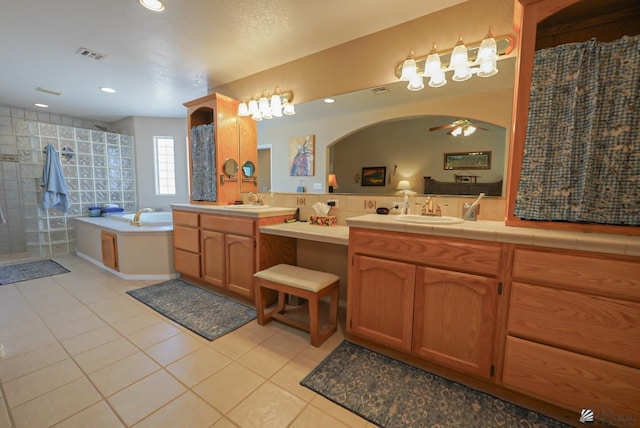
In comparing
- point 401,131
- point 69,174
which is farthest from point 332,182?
point 69,174

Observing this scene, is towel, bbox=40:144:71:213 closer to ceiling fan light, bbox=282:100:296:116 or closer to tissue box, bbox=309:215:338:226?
ceiling fan light, bbox=282:100:296:116

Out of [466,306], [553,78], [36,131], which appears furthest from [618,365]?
[36,131]

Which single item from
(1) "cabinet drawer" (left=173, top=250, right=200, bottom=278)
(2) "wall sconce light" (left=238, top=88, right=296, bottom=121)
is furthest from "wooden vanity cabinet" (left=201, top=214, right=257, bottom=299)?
(2) "wall sconce light" (left=238, top=88, right=296, bottom=121)

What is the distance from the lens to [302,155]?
8.04ft

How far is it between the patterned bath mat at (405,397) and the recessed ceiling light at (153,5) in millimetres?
2601

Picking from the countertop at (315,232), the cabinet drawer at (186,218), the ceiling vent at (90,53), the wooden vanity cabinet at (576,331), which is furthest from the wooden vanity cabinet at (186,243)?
the wooden vanity cabinet at (576,331)

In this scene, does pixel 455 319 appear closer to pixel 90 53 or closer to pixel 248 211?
pixel 248 211

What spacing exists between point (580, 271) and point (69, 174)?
5.88 m

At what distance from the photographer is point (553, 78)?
1290mm

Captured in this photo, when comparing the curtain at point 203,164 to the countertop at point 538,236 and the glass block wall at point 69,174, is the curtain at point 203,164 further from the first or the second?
the glass block wall at point 69,174

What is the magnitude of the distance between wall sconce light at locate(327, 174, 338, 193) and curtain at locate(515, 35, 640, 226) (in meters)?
1.32

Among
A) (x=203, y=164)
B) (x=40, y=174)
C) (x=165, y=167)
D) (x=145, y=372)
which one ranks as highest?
(x=165, y=167)

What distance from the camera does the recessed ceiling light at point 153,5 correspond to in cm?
167

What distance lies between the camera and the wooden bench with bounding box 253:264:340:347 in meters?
1.73
